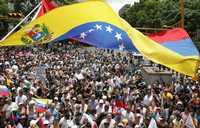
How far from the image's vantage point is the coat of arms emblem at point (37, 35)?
10.9 m

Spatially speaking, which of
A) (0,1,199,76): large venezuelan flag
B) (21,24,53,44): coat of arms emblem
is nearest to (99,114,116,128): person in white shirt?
(0,1,199,76): large venezuelan flag

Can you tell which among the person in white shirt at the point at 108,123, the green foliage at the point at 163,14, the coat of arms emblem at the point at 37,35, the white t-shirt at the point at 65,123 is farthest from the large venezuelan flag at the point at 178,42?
the green foliage at the point at 163,14

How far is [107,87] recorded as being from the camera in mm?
23109

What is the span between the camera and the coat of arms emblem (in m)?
10.9

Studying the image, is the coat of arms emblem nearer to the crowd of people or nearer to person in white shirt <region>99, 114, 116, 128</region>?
the crowd of people

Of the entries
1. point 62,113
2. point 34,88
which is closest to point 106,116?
point 62,113

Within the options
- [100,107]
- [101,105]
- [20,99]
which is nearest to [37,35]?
[20,99]

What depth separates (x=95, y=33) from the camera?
11461 millimetres

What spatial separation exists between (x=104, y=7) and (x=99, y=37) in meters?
0.66

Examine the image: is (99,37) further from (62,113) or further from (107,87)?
(107,87)

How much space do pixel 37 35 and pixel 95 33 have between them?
1.07 metres

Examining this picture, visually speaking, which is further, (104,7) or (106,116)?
(106,116)

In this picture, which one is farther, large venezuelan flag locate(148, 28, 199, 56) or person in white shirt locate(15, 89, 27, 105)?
person in white shirt locate(15, 89, 27, 105)

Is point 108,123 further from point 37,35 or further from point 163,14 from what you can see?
point 163,14
